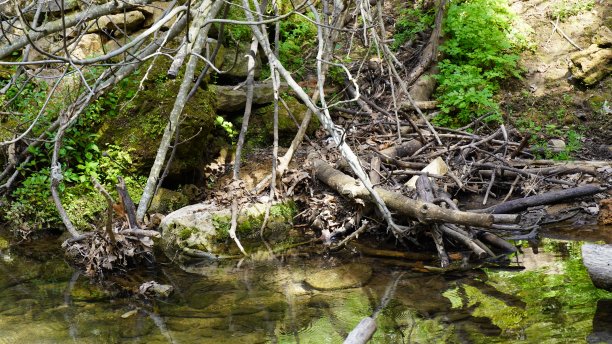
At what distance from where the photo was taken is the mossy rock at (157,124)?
27.8 ft

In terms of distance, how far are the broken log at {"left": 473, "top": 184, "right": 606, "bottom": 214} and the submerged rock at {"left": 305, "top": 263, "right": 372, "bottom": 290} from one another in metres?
2.10

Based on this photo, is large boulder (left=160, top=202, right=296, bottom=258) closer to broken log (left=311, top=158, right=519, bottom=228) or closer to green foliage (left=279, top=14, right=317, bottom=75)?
broken log (left=311, top=158, right=519, bottom=228)

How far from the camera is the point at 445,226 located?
6508mm

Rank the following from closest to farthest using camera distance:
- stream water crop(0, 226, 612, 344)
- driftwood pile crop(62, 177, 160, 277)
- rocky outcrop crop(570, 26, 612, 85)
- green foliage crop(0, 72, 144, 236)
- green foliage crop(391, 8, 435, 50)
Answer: stream water crop(0, 226, 612, 344)
driftwood pile crop(62, 177, 160, 277)
green foliage crop(0, 72, 144, 236)
rocky outcrop crop(570, 26, 612, 85)
green foliage crop(391, 8, 435, 50)

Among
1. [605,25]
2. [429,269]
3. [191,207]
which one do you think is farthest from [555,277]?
[605,25]

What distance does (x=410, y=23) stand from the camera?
41.5 feet

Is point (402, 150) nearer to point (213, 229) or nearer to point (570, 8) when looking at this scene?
point (213, 229)

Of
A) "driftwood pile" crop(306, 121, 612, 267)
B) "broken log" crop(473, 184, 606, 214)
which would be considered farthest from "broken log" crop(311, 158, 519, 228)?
"broken log" crop(473, 184, 606, 214)

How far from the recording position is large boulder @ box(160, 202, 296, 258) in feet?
23.6

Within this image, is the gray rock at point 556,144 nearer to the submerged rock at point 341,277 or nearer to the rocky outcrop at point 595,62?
the rocky outcrop at point 595,62

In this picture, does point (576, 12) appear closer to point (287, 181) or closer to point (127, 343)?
point (287, 181)

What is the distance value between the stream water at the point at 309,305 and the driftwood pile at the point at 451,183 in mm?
503

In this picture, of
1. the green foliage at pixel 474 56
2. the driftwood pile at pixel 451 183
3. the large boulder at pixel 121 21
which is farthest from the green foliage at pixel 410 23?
the large boulder at pixel 121 21

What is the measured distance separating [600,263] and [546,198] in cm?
275
